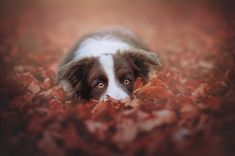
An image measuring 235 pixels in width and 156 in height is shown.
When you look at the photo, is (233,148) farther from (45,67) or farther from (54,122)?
(45,67)

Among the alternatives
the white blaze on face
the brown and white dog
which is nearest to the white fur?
the brown and white dog

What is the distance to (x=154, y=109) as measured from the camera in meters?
2.49

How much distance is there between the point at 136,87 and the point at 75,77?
380 millimetres

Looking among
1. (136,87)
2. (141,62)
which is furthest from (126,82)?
(141,62)

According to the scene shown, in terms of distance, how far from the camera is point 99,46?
3.07 metres

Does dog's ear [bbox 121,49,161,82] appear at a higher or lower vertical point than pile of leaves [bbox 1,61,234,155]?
higher

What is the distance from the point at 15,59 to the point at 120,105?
1.21 metres

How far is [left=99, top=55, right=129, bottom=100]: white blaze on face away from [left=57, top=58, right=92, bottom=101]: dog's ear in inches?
4.6

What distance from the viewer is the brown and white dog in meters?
2.74

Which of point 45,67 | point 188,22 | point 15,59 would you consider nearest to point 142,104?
point 45,67

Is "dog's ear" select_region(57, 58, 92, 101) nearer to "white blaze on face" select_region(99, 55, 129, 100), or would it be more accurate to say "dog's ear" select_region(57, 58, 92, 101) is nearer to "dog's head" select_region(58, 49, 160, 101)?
"dog's head" select_region(58, 49, 160, 101)

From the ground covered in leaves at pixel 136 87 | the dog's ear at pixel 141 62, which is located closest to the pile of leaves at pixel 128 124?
the ground covered in leaves at pixel 136 87

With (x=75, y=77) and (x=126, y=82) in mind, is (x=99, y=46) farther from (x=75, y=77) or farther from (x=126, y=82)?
(x=126, y=82)

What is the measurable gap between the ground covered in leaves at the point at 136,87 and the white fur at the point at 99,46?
27cm
